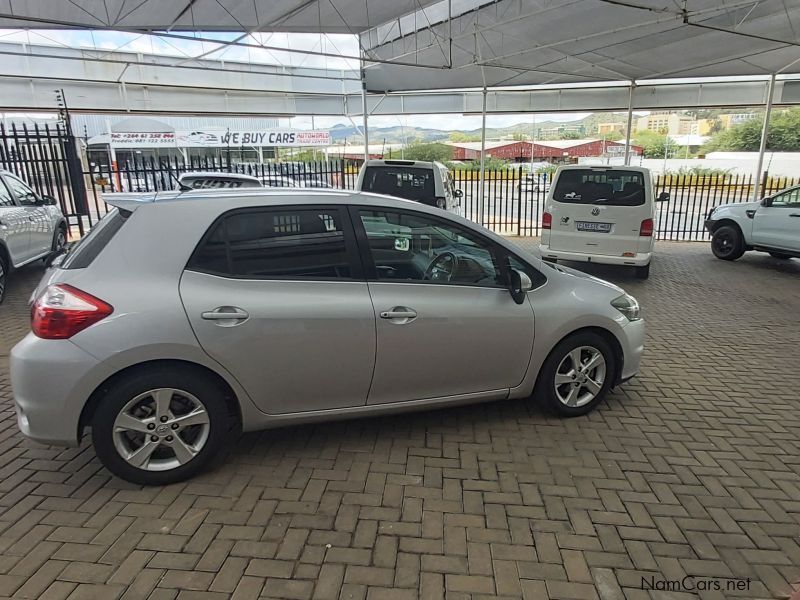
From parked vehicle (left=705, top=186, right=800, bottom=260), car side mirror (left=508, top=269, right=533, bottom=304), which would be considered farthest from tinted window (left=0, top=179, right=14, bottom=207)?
parked vehicle (left=705, top=186, right=800, bottom=260)

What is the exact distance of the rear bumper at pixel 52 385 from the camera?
2.69 m

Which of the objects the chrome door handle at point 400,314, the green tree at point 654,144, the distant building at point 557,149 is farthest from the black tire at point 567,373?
the green tree at point 654,144

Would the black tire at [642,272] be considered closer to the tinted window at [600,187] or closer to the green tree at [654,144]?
the tinted window at [600,187]

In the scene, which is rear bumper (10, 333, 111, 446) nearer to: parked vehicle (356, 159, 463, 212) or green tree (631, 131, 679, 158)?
parked vehicle (356, 159, 463, 212)

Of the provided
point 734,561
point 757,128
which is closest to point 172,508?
point 734,561

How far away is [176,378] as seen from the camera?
2.83 metres

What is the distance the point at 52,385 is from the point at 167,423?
1.92ft

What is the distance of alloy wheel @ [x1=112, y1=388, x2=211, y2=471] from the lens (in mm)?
2824

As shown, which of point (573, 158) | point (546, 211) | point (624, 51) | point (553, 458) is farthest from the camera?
point (573, 158)

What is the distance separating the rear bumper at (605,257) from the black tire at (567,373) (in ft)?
16.6

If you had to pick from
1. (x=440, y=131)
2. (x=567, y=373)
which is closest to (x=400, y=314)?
(x=567, y=373)

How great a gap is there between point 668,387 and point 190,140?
18.8 m

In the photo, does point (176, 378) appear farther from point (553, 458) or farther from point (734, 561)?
point (734, 561)

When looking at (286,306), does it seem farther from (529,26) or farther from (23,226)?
(529,26)
